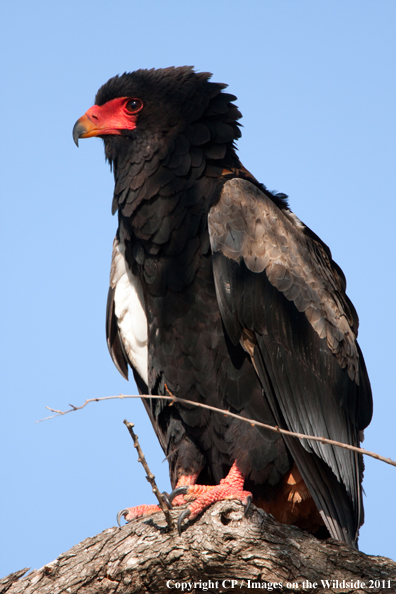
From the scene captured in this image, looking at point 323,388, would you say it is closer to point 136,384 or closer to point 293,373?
point 293,373

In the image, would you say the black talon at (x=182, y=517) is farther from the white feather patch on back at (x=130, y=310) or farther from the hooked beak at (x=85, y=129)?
the hooked beak at (x=85, y=129)

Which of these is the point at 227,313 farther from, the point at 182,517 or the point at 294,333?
the point at 182,517

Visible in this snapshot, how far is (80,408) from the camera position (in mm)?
2559

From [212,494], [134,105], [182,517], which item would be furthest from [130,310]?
[182,517]

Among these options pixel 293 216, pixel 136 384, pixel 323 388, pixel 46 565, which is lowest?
pixel 46 565

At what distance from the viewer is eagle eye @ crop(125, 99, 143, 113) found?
4557 millimetres

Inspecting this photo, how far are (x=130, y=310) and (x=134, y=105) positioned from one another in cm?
160

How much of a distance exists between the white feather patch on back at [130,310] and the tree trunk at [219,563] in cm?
162

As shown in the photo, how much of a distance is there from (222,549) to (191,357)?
4.46 feet

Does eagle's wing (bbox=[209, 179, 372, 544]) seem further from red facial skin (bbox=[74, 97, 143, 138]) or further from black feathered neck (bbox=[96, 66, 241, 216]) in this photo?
red facial skin (bbox=[74, 97, 143, 138])

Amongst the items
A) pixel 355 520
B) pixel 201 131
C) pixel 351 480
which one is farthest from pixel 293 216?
pixel 355 520

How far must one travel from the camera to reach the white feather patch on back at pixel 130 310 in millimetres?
4703

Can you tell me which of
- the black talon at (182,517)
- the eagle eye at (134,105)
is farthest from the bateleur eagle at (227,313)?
the black talon at (182,517)

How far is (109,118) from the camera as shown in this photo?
4.63m
